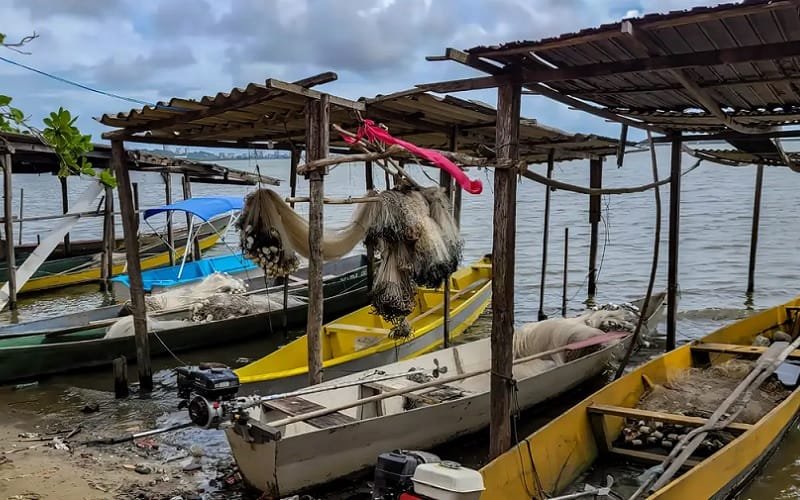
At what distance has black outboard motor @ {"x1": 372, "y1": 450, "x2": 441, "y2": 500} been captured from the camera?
3924 mm

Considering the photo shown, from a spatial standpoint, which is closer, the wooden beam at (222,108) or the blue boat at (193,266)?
the wooden beam at (222,108)

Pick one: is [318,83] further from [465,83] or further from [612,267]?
[612,267]

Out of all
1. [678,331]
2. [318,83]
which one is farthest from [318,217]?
[678,331]

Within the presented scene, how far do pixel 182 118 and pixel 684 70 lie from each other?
16.4ft

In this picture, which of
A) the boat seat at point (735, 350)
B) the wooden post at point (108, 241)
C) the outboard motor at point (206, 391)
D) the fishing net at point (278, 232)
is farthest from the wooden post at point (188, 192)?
the boat seat at point (735, 350)

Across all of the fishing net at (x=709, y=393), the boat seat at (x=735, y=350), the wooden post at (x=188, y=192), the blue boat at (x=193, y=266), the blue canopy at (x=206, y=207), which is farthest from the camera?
the wooden post at (x=188, y=192)

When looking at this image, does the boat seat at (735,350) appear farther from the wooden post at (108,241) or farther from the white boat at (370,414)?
the wooden post at (108,241)

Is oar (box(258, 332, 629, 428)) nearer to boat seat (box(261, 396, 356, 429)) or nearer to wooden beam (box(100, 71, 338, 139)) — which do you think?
boat seat (box(261, 396, 356, 429))

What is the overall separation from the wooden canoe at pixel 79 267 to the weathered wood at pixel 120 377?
694 centimetres

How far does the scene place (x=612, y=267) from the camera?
63.1 feet

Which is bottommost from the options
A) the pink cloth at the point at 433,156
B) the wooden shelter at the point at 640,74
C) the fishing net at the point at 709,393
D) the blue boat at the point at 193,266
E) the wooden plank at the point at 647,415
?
the fishing net at the point at 709,393

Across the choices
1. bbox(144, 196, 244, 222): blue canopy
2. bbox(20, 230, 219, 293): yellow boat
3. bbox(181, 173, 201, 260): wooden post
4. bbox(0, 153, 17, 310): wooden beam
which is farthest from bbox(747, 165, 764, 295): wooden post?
bbox(0, 153, 17, 310): wooden beam

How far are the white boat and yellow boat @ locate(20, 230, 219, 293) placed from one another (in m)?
11.5

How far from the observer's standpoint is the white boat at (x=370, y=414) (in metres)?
5.07
